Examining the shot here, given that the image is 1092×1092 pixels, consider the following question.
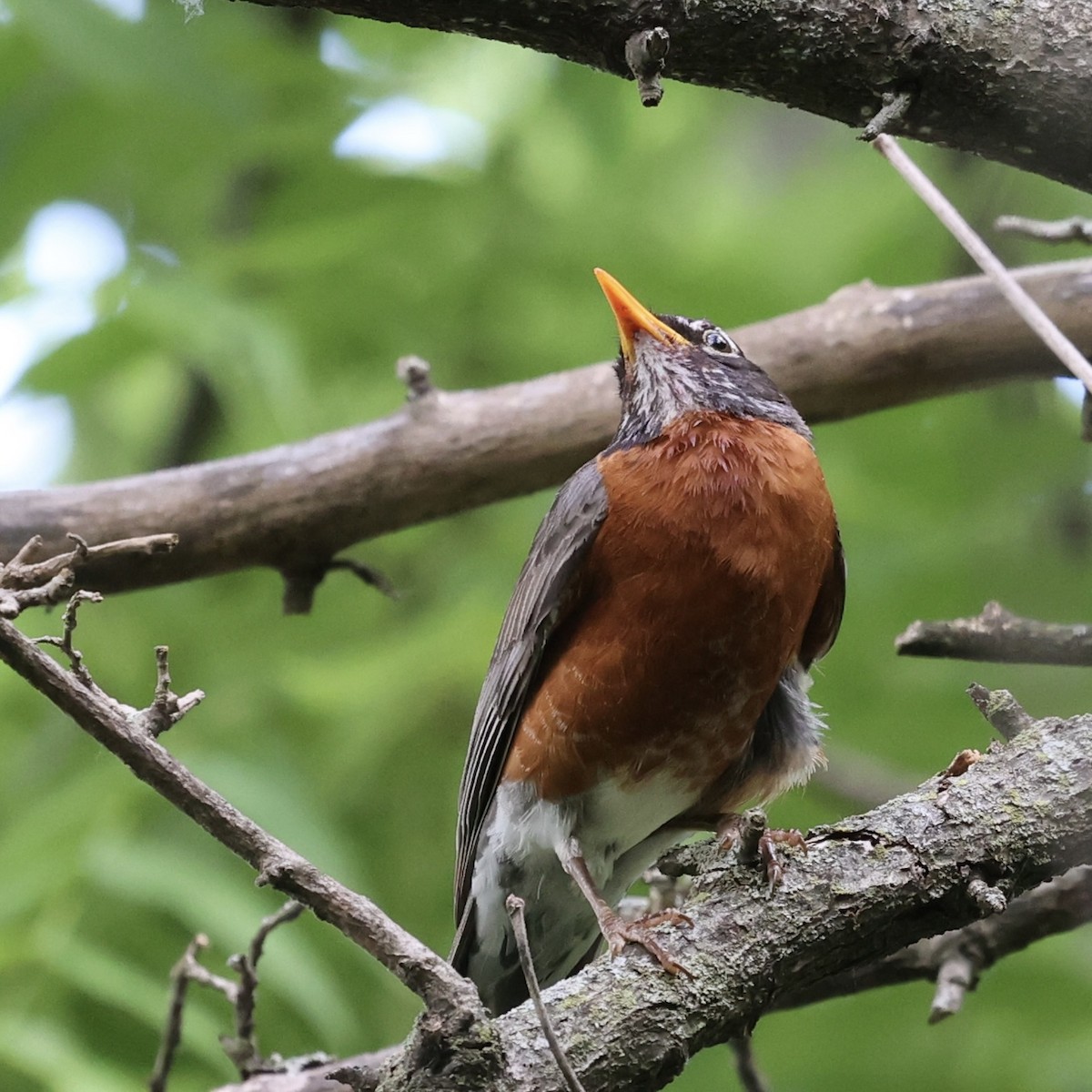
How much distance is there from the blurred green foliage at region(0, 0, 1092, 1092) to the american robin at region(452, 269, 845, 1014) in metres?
0.46

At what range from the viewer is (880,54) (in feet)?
8.33

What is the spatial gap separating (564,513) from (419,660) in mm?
716

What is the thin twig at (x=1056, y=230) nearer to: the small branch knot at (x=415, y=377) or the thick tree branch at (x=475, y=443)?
the thick tree branch at (x=475, y=443)

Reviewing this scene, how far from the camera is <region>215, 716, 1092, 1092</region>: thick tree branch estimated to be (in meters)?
2.47

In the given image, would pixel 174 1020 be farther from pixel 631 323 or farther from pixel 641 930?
pixel 631 323

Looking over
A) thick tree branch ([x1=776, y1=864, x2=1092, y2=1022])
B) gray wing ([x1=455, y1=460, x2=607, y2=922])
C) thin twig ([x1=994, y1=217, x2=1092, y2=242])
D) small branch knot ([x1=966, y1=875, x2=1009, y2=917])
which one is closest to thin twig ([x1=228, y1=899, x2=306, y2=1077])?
gray wing ([x1=455, y1=460, x2=607, y2=922])

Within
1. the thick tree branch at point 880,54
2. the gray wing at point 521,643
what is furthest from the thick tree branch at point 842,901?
the thick tree branch at point 880,54

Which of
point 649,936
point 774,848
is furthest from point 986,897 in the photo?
point 649,936

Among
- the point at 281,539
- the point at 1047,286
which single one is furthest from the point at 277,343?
the point at 1047,286

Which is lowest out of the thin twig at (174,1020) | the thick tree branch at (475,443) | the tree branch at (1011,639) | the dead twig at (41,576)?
the thin twig at (174,1020)

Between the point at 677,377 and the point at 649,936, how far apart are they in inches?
86.3

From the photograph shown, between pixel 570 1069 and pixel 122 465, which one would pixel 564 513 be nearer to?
pixel 570 1069

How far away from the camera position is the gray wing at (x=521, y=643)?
371cm

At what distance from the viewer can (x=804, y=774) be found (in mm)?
3891
